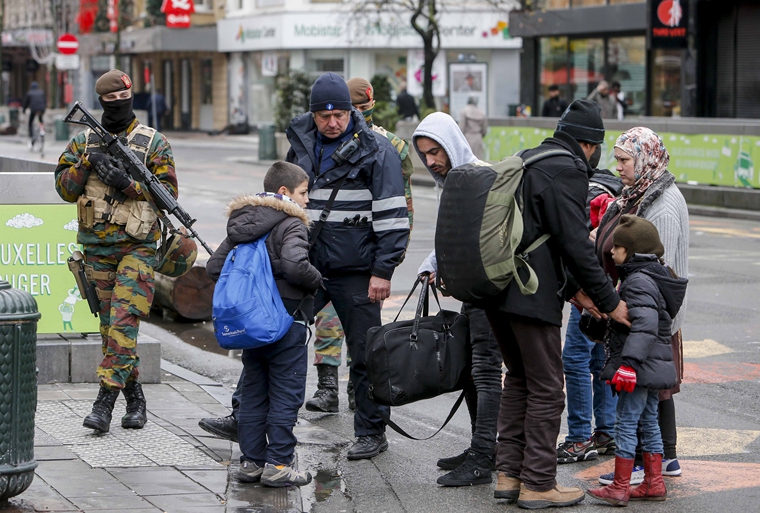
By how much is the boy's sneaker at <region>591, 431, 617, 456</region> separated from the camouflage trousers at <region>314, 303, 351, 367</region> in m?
1.93

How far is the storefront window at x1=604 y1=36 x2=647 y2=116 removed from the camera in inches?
1259

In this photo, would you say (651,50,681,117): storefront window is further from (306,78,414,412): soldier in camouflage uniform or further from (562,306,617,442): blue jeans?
(562,306,617,442): blue jeans

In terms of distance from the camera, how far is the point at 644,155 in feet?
17.9

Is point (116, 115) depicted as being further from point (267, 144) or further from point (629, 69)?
point (629, 69)

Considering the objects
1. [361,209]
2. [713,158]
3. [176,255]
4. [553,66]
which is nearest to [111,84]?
[176,255]

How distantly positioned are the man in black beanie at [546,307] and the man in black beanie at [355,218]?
952 mm

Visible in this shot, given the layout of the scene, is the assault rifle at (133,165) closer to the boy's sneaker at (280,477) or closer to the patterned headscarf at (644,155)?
the boy's sneaker at (280,477)

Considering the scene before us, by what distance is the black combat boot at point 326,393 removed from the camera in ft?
23.2

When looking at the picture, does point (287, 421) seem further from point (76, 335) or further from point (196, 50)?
point (196, 50)

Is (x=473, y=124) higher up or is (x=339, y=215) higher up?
(x=473, y=124)

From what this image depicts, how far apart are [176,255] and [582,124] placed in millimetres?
2502

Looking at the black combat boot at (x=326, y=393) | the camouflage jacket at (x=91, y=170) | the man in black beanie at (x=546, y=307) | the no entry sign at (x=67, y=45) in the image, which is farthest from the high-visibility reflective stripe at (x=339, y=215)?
the no entry sign at (x=67, y=45)

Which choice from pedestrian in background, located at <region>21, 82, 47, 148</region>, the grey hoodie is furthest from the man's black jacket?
pedestrian in background, located at <region>21, 82, 47, 148</region>

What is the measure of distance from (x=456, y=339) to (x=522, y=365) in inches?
15.4
